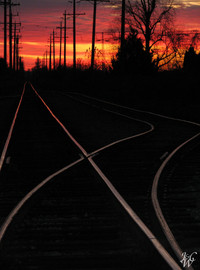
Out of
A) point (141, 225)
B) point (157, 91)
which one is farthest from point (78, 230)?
point (157, 91)

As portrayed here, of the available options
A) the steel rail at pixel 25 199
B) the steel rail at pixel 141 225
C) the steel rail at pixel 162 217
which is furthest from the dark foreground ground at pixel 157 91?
the steel rail at pixel 141 225

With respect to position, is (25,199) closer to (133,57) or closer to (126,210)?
(126,210)

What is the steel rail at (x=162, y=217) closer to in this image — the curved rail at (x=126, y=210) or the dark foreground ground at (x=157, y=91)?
the curved rail at (x=126, y=210)

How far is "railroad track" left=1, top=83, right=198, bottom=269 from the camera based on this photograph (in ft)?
18.1

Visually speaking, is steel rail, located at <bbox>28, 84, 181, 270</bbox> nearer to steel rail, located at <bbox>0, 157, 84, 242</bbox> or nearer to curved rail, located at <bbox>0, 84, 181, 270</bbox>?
curved rail, located at <bbox>0, 84, 181, 270</bbox>

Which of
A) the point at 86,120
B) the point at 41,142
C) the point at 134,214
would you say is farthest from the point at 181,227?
the point at 86,120

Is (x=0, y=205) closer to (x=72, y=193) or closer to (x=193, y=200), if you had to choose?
(x=72, y=193)

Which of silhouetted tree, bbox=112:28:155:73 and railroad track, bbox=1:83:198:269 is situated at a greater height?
silhouetted tree, bbox=112:28:155:73

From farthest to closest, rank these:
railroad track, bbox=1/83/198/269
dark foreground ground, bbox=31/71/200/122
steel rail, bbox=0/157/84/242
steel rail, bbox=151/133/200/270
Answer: dark foreground ground, bbox=31/71/200/122 < steel rail, bbox=0/157/84/242 < steel rail, bbox=151/133/200/270 < railroad track, bbox=1/83/198/269

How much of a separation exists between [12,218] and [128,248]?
1964 mm

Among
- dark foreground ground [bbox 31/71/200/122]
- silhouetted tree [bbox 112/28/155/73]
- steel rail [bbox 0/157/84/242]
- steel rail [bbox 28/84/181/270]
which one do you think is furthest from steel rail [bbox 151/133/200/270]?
silhouetted tree [bbox 112/28/155/73]

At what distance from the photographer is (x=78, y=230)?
6809 millimetres

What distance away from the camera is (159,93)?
44.3 m

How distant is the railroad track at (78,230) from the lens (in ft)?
18.1
